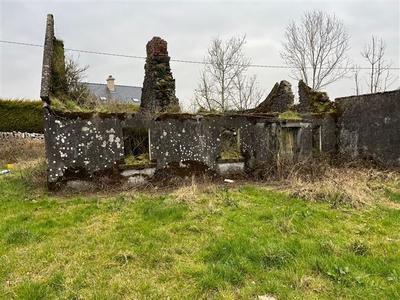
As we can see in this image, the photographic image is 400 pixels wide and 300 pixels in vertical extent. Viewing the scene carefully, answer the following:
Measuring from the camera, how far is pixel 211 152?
10422mm

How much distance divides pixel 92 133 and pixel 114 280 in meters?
6.01

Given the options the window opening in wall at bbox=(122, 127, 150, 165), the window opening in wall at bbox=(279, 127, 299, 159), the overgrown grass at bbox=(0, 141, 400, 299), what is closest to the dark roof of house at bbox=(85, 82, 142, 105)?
the window opening in wall at bbox=(122, 127, 150, 165)

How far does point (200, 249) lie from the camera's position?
4668 millimetres

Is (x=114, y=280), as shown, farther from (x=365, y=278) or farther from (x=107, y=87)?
(x=107, y=87)

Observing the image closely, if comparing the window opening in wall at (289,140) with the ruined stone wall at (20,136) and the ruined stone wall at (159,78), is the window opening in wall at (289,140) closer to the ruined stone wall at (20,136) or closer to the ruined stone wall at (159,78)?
the ruined stone wall at (159,78)

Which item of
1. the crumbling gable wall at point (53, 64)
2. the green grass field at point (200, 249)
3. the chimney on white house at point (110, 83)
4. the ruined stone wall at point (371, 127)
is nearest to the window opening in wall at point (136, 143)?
the crumbling gable wall at point (53, 64)

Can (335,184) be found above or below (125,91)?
below

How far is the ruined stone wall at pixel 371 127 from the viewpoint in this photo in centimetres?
1106

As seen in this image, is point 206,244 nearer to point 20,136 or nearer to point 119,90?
point 20,136

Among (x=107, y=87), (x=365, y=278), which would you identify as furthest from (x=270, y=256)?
(x=107, y=87)

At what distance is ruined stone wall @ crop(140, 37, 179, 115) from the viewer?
11508 mm

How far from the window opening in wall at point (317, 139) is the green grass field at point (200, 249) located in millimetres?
5231

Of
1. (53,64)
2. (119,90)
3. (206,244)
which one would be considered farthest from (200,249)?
(119,90)

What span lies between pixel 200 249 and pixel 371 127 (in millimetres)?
10061
